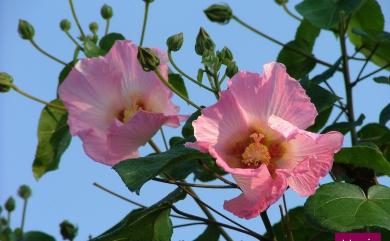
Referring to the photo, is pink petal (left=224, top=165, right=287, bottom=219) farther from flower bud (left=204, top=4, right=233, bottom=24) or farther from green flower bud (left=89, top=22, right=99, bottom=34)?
green flower bud (left=89, top=22, right=99, bottom=34)

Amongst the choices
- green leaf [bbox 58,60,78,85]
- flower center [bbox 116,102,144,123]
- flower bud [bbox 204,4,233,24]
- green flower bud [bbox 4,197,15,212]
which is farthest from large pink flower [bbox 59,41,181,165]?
green flower bud [bbox 4,197,15,212]

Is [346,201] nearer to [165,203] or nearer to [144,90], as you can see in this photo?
[165,203]

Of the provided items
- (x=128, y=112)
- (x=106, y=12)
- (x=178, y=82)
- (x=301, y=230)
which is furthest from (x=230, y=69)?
(x=106, y=12)

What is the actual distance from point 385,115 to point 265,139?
0.55 m

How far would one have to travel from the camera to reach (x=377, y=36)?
4.81 ft

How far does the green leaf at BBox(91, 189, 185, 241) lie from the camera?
3.64ft

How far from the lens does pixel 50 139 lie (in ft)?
5.22

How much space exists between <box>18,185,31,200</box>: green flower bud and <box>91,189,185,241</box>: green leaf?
38.3 inches

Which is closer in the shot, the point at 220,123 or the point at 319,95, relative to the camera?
the point at 220,123

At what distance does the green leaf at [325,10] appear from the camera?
140cm

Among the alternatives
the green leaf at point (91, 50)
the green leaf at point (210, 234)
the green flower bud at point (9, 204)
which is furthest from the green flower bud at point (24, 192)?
the green leaf at point (210, 234)

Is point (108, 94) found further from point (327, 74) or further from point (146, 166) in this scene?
point (327, 74)

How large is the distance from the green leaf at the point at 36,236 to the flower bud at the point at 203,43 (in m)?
0.73

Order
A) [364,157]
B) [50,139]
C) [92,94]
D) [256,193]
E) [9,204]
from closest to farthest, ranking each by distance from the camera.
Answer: [256,193], [364,157], [92,94], [50,139], [9,204]
